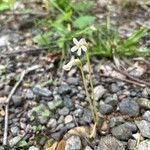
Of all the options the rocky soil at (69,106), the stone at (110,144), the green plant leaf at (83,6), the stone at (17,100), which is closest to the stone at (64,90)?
the rocky soil at (69,106)

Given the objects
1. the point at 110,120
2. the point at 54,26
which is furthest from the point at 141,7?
the point at 110,120

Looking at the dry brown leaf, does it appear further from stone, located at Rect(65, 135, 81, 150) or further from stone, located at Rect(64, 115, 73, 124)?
stone, located at Rect(65, 135, 81, 150)

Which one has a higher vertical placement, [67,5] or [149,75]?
[67,5]

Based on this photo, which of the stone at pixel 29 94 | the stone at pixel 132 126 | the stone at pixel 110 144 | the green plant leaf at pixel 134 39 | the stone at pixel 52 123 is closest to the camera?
the stone at pixel 110 144

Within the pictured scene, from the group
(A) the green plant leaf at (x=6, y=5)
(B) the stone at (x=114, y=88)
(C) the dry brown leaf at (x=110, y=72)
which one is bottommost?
(B) the stone at (x=114, y=88)

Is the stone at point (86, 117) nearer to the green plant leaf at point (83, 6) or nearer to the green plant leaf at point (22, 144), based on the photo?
the green plant leaf at point (22, 144)

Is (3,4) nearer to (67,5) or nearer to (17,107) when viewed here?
(67,5)
